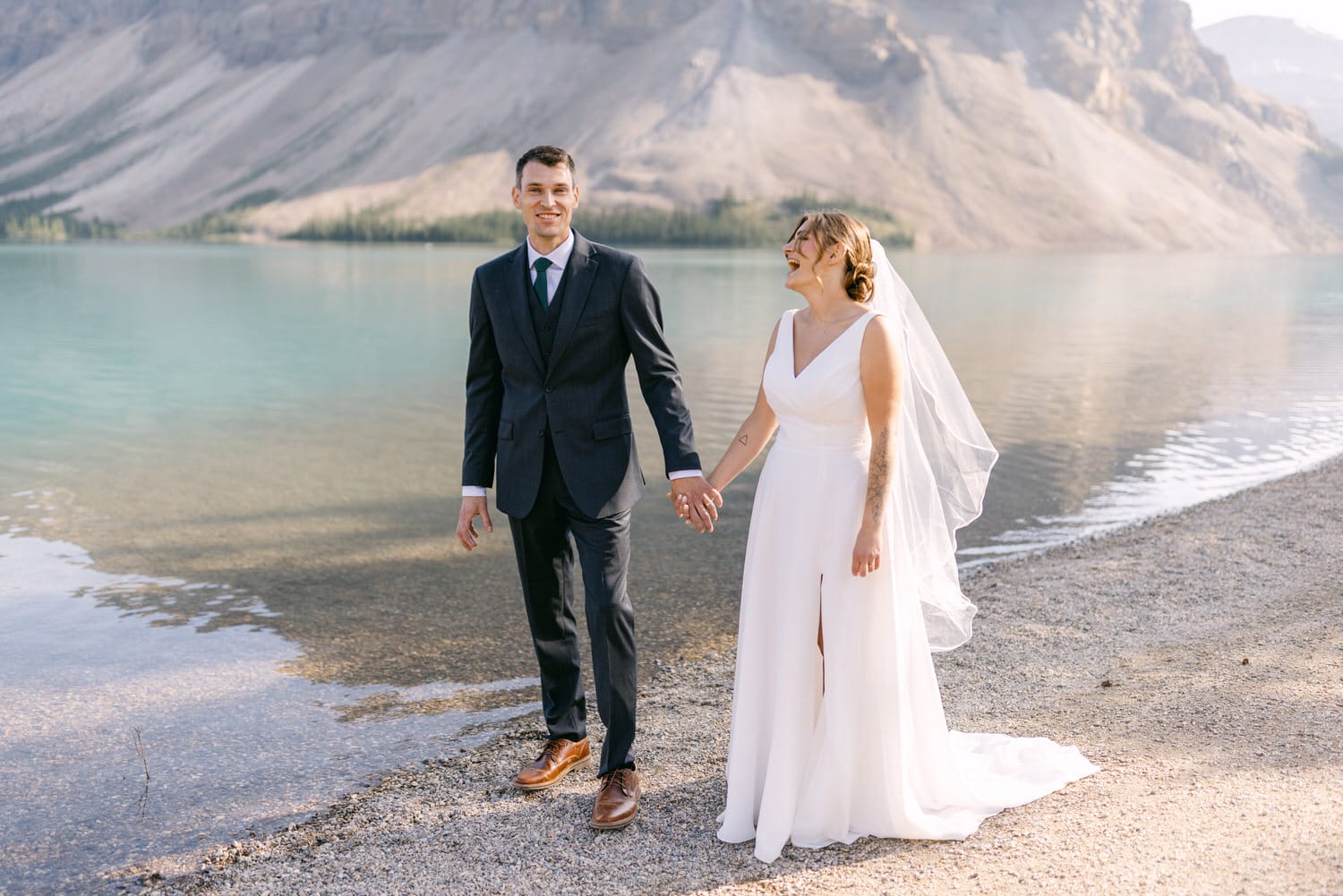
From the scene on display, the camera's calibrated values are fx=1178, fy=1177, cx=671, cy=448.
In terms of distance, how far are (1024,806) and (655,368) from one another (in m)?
2.20

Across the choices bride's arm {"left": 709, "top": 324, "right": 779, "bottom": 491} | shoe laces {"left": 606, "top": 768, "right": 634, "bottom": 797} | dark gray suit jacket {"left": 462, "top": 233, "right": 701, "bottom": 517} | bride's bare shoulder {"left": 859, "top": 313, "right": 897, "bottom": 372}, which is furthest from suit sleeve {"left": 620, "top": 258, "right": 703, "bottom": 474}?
shoe laces {"left": 606, "top": 768, "right": 634, "bottom": 797}

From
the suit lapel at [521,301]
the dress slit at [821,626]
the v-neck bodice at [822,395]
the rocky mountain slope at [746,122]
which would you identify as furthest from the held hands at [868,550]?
the rocky mountain slope at [746,122]

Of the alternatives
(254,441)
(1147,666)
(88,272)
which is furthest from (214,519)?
(88,272)

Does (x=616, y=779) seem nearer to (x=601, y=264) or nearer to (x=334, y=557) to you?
(x=601, y=264)

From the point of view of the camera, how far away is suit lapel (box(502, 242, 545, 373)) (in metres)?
4.57

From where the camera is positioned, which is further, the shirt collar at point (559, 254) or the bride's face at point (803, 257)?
the shirt collar at point (559, 254)

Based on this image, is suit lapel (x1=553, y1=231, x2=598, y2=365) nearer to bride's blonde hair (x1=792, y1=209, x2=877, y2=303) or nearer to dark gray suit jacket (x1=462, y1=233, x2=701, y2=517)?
dark gray suit jacket (x1=462, y1=233, x2=701, y2=517)

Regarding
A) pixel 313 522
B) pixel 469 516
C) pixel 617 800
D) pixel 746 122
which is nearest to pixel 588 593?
pixel 469 516

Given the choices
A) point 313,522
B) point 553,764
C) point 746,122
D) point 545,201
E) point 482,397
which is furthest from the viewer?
point 746,122

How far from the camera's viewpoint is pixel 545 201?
4453 mm

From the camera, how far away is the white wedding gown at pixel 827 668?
426cm

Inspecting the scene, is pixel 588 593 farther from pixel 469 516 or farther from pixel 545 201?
pixel 545 201

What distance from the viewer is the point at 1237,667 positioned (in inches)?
236

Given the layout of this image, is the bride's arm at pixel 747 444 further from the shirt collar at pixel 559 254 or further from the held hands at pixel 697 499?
the shirt collar at pixel 559 254
